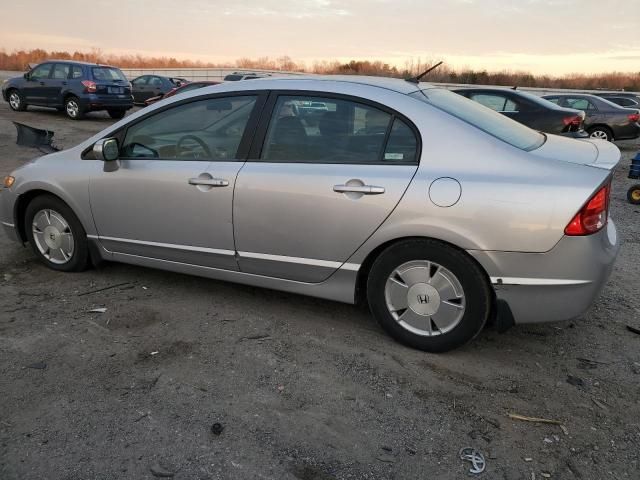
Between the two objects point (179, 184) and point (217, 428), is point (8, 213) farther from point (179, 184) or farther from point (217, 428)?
point (217, 428)

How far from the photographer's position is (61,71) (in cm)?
1664

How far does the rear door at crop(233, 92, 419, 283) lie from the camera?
3.15 meters

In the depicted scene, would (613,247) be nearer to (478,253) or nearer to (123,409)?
(478,253)

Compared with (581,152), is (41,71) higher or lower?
higher

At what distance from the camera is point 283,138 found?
351cm

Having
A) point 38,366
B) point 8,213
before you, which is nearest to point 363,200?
point 38,366

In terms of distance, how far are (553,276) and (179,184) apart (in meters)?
2.45

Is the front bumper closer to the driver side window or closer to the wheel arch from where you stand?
the driver side window

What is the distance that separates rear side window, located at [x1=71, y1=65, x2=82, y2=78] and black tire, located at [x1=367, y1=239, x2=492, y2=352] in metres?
16.1

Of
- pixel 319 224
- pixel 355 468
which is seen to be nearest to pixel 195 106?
pixel 319 224

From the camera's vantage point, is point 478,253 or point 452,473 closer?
point 452,473

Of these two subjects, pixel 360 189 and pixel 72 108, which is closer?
pixel 360 189

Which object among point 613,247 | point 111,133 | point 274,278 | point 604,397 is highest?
point 111,133

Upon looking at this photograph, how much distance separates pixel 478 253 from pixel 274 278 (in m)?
1.37
